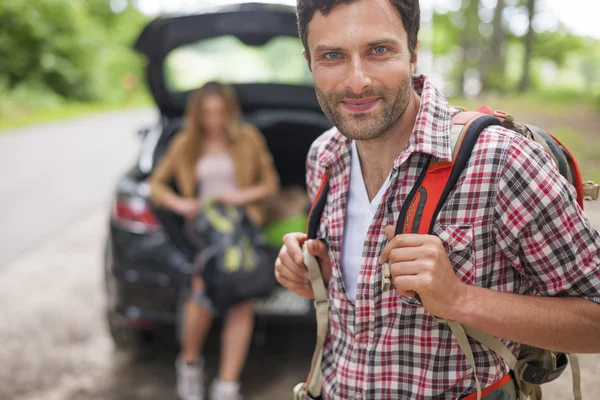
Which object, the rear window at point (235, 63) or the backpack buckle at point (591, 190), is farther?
the rear window at point (235, 63)

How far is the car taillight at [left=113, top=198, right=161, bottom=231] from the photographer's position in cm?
325

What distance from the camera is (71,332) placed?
13.2 feet

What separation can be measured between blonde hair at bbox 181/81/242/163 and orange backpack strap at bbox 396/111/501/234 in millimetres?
2643

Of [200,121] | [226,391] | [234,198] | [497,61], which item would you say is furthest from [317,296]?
[497,61]

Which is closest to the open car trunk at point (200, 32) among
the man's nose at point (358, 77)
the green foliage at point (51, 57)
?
the man's nose at point (358, 77)

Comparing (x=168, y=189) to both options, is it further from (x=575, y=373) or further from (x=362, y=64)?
(x=575, y=373)

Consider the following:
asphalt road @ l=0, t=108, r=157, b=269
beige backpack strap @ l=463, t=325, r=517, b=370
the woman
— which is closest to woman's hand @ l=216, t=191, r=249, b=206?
the woman

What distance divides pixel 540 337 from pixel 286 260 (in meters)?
0.66

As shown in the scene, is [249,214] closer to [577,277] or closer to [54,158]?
[577,277]

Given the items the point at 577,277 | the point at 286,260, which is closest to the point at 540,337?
the point at 577,277

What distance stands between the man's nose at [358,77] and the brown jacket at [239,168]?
229cm

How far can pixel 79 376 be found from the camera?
346 cm

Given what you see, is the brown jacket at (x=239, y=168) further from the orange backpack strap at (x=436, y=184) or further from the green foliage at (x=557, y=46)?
the green foliage at (x=557, y=46)

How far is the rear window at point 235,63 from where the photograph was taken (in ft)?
13.5
